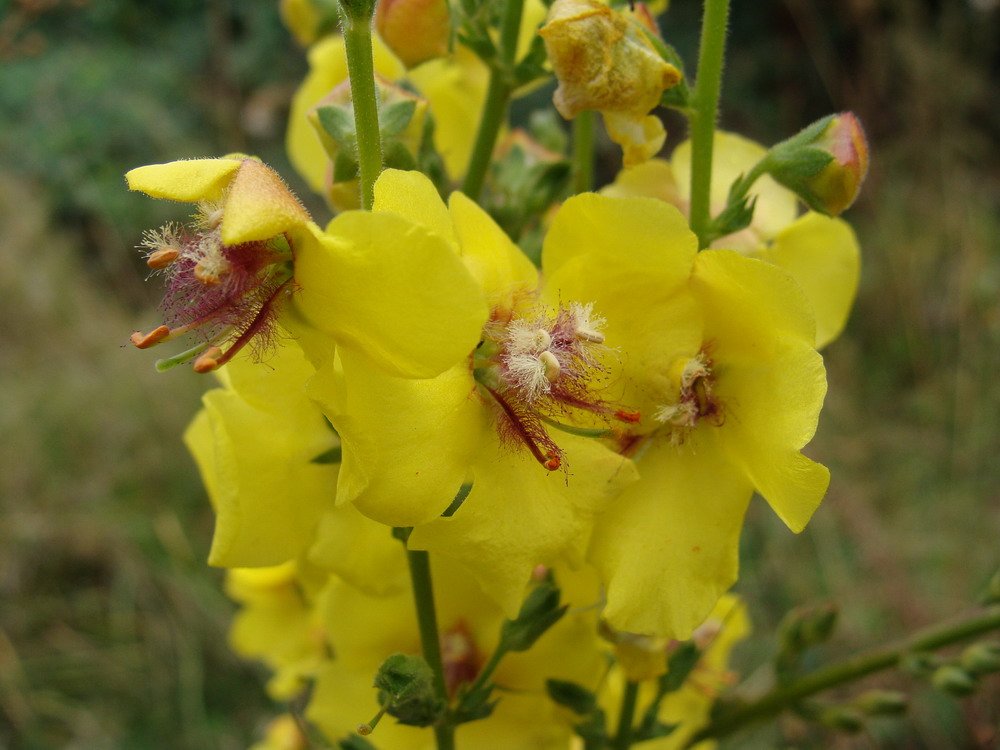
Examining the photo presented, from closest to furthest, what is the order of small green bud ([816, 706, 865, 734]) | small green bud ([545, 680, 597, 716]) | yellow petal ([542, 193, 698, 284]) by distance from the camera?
1. yellow petal ([542, 193, 698, 284])
2. small green bud ([545, 680, 597, 716])
3. small green bud ([816, 706, 865, 734])

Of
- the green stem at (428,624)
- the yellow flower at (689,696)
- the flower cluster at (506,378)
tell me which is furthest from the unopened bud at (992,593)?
the green stem at (428,624)

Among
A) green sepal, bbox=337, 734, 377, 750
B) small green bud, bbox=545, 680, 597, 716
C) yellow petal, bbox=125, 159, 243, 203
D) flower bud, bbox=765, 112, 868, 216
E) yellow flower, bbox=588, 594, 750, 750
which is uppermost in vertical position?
yellow petal, bbox=125, 159, 243, 203

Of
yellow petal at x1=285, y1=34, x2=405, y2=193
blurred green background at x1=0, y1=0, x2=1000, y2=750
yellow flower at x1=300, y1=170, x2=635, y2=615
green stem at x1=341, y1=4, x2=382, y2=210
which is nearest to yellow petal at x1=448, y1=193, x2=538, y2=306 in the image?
yellow flower at x1=300, y1=170, x2=635, y2=615

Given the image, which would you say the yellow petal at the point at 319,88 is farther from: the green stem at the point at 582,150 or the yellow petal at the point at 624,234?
the yellow petal at the point at 624,234

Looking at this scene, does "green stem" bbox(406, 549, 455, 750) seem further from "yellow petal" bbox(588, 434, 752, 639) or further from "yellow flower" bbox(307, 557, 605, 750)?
"yellow petal" bbox(588, 434, 752, 639)

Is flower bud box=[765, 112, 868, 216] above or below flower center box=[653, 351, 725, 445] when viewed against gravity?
above

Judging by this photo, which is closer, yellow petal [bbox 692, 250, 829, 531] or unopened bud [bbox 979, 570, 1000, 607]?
yellow petal [bbox 692, 250, 829, 531]

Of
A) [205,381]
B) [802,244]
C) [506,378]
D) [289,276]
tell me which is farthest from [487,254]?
[205,381]
